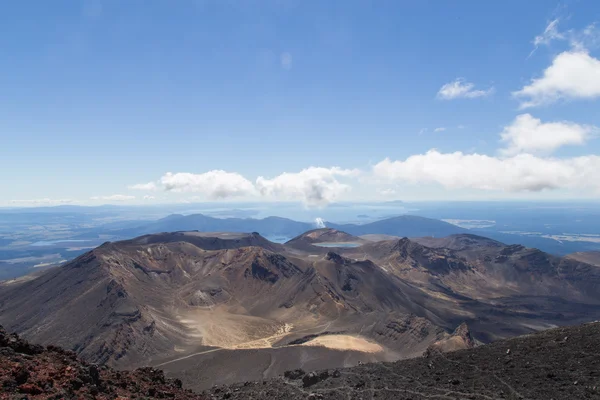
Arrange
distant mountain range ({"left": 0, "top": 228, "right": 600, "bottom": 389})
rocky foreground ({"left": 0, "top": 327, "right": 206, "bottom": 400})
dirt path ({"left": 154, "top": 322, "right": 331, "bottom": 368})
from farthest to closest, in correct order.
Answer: distant mountain range ({"left": 0, "top": 228, "right": 600, "bottom": 389}) → dirt path ({"left": 154, "top": 322, "right": 331, "bottom": 368}) → rocky foreground ({"left": 0, "top": 327, "right": 206, "bottom": 400})

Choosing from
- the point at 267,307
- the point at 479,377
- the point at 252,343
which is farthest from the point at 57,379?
the point at 267,307

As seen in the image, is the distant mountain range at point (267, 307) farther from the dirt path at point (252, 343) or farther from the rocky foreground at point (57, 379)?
the rocky foreground at point (57, 379)

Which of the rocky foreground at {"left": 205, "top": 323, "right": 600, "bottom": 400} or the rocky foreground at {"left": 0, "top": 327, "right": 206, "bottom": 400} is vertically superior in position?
the rocky foreground at {"left": 0, "top": 327, "right": 206, "bottom": 400}

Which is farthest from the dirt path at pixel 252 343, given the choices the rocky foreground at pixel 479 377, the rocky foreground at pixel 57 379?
the rocky foreground at pixel 57 379

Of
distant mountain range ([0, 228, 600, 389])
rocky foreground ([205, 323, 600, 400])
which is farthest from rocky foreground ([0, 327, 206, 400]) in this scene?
distant mountain range ([0, 228, 600, 389])

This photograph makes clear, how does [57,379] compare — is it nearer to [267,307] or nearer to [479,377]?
[479,377]

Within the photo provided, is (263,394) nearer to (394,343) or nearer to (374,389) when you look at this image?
(374,389)

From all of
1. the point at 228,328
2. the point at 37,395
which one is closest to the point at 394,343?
the point at 228,328

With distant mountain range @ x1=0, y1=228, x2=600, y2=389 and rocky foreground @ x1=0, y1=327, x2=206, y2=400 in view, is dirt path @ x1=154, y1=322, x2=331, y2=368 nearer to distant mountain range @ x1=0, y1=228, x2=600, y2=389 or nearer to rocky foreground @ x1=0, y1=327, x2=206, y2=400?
distant mountain range @ x1=0, y1=228, x2=600, y2=389

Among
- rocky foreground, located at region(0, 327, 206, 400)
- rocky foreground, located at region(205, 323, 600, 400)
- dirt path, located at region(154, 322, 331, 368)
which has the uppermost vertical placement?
rocky foreground, located at region(0, 327, 206, 400)
